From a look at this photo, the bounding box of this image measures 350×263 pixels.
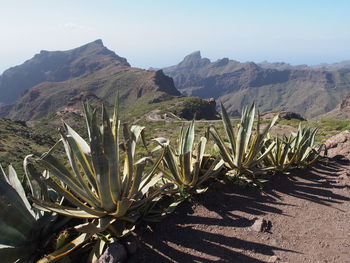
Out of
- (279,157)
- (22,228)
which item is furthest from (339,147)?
(22,228)

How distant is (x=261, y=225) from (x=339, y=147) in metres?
4.40

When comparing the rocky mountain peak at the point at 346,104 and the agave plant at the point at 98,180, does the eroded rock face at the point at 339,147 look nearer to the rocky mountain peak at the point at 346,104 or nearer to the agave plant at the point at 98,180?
the agave plant at the point at 98,180

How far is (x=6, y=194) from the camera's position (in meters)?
2.95

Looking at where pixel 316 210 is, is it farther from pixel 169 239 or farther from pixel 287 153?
pixel 169 239

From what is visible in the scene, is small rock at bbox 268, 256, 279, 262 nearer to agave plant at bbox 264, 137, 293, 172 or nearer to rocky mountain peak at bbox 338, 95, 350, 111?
agave plant at bbox 264, 137, 293, 172

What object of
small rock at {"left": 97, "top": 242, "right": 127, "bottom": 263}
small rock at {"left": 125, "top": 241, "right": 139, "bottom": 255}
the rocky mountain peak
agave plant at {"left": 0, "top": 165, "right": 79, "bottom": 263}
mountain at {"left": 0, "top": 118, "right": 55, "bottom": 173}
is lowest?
the rocky mountain peak

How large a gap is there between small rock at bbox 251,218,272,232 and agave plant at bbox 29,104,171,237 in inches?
50.8

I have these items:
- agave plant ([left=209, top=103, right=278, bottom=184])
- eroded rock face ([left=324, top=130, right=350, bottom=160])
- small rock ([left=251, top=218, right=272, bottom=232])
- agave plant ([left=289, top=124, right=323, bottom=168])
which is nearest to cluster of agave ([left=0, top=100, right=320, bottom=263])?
agave plant ([left=209, top=103, right=278, bottom=184])

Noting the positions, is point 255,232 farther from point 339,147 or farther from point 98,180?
point 339,147

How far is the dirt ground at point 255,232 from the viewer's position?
10.7 ft

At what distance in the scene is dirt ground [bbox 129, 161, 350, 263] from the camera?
3.27 m

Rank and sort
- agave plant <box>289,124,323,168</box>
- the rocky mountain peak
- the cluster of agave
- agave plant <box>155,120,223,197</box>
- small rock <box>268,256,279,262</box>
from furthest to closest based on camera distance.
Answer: the rocky mountain peak → agave plant <box>289,124,323,168</box> → agave plant <box>155,120,223,197</box> → small rock <box>268,256,279,262</box> → the cluster of agave

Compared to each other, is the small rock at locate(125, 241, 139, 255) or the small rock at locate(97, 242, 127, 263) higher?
the small rock at locate(97, 242, 127, 263)

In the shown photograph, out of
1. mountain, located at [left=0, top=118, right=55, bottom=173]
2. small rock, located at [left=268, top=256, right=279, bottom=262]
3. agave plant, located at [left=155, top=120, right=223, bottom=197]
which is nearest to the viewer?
Answer: small rock, located at [left=268, top=256, right=279, bottom=262]
